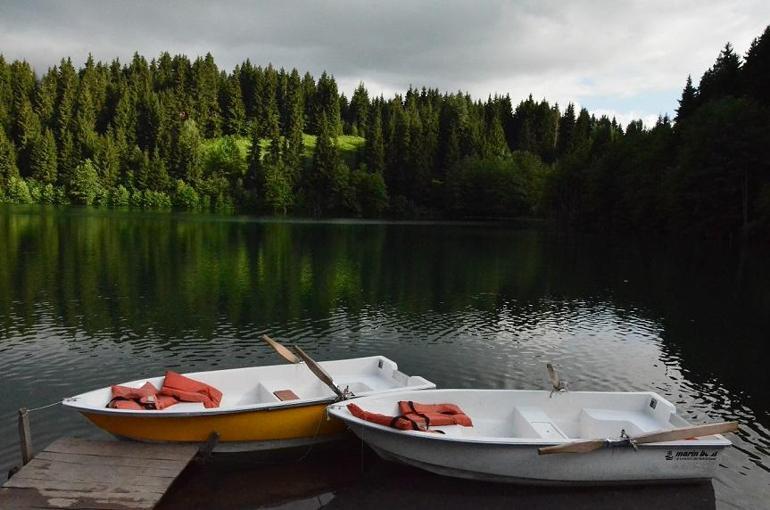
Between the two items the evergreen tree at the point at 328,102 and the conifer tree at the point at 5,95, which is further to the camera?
the evergreen tree at the point at 328,102

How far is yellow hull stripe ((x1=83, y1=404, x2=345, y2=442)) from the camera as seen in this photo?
12.2 meters

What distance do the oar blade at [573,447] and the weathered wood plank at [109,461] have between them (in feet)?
24.1

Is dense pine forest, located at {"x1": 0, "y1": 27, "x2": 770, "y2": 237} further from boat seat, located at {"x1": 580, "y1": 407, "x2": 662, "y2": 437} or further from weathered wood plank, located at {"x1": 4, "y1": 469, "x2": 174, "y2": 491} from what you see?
weathered wood plank, located at {"x1": 4, "y1": 469, "x2": 174, "y2": 491}

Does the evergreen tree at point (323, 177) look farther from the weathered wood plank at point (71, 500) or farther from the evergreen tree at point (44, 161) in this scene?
the weathered wood plank at point (71, 500)

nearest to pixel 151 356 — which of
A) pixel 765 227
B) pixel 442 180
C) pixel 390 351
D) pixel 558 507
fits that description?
pixel 390 351

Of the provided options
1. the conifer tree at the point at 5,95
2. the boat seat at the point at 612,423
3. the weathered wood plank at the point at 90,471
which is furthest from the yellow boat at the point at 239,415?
the conifer tree at the point at 5,95

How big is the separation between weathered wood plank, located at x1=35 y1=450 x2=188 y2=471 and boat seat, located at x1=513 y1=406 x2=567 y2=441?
25.0 ft

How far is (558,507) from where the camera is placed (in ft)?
38.1

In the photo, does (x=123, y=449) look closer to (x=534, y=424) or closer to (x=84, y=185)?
(x=534, y=424)

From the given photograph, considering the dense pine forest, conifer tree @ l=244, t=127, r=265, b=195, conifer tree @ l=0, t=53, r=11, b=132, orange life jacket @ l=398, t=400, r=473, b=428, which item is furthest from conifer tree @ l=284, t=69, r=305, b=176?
orange life jacket @ l=398, t=400, r=473, b=428

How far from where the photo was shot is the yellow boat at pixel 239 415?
39.9 ft

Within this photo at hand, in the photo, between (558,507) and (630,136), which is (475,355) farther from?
(630,136)

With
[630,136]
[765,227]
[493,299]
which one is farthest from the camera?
[630,136]

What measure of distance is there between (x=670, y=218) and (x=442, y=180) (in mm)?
81601
